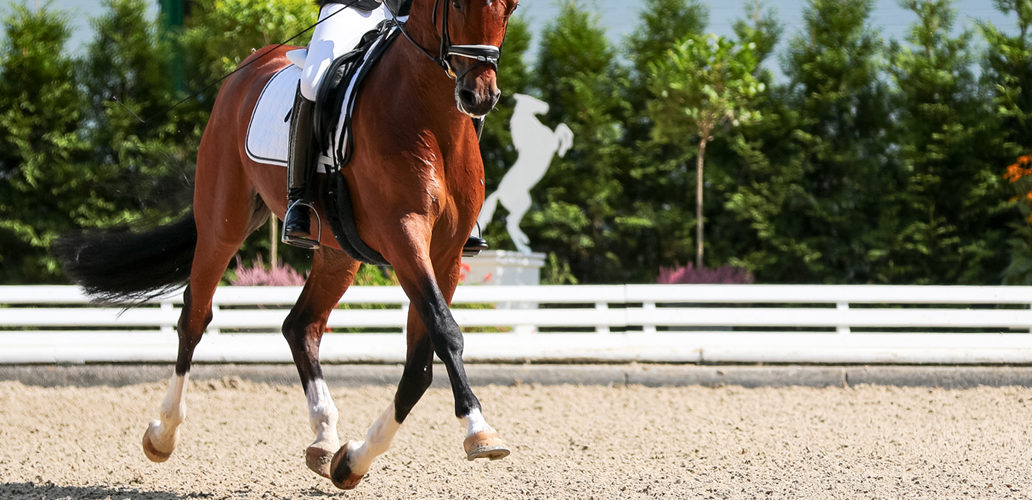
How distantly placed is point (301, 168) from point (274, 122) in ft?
1.29

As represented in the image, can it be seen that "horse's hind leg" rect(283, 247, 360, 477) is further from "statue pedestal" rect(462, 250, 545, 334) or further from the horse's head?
"statue pedestal" rect(462, 250, 545, 334)

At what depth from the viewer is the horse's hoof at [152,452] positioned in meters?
4.39

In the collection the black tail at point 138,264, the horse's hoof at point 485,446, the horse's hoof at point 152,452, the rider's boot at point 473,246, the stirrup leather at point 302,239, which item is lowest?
the horse's hoof at point 152,452

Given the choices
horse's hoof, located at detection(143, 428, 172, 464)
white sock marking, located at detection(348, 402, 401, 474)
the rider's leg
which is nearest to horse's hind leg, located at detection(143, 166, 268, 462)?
horse's hoof, located at detection(143, 428, 172, 464)

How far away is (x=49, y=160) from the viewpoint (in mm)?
10656

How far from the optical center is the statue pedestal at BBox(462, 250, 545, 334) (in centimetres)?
985

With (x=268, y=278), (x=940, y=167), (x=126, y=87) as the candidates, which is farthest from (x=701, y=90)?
(x=126, y=87)

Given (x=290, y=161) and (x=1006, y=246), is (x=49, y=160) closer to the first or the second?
(x=290, y=161)

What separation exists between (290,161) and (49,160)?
7.89m

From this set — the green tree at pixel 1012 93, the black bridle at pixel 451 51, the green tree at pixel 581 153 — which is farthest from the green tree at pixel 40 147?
the green tree at pixel 1012 93

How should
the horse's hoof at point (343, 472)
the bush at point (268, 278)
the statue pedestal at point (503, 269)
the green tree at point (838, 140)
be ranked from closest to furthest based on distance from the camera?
the horse's hoof at point (343, 472) → the bush at point (268, 278) → the statue pedestal at point (503, 269) → the green tree at point (838, 140)

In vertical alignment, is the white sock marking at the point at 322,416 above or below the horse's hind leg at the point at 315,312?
below

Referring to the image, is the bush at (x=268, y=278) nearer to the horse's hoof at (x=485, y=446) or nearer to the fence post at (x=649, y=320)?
the fence post at (x=649, y=320)

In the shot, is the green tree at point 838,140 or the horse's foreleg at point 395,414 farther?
the green tree at point 838,140
